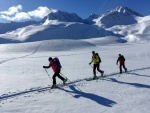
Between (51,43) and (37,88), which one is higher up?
(51,43)

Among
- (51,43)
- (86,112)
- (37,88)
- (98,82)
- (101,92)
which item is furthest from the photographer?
(51,43)

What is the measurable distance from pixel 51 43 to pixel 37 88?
6923 centimetres

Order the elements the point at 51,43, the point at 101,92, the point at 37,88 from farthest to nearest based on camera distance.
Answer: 1. the point at 51,43
2. the point at 37,88
3. the point at 101,92

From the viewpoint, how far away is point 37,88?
14.7m

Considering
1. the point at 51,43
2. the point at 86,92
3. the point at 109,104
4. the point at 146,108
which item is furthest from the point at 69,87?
the point at 51,43

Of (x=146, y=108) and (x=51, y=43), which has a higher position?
(x=51, y=43)

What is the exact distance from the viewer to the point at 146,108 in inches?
407

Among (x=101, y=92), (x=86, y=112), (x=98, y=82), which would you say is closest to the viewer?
(x=86, y=112)

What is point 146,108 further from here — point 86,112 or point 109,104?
point 86,112

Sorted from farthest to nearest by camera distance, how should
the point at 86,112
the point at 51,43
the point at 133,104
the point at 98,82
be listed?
the point at 51,43 < the point at 98,82 < the point at 133,104 < the point at 86,112

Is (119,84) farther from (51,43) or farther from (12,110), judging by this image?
(51,43)

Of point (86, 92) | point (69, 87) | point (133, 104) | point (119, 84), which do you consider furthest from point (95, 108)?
point (119, 84)

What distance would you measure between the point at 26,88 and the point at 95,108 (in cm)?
567

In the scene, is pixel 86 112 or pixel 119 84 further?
pixel 119 84
